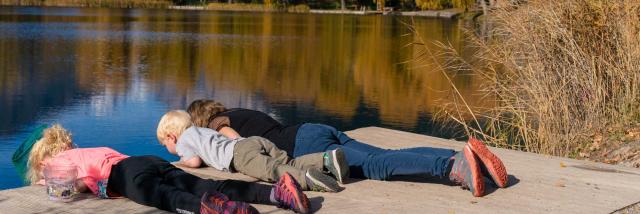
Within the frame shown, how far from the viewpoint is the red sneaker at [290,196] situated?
13.2ft

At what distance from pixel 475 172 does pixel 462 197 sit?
6.3 inches

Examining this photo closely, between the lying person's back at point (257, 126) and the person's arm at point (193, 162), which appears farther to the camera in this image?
the lying person's back at point (257, 126)

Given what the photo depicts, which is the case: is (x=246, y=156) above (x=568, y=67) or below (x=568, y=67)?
below

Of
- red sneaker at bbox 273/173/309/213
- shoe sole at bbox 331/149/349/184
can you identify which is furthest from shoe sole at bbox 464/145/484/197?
red sneaker at bbox 273/173/309/213

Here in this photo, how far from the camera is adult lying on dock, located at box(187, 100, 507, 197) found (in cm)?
450

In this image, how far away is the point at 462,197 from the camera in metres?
4.53

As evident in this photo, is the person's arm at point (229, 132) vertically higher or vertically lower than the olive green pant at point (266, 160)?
higher

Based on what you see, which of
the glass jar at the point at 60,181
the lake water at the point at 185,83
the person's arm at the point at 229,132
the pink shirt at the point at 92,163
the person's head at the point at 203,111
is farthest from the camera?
the lake water at the point at 185,83

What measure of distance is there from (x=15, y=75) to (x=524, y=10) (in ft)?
30.8

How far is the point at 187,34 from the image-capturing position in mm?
27750

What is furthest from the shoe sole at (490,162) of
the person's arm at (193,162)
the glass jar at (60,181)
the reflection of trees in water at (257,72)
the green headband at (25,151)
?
the reflection of trees in water at (257,72)

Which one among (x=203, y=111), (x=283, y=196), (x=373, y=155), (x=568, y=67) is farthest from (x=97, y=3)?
(x=283, y=196)

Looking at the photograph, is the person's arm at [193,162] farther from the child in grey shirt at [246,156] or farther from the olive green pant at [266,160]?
the olive green pant at [266,160]

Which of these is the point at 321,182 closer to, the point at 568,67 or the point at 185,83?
the point at 568,67
